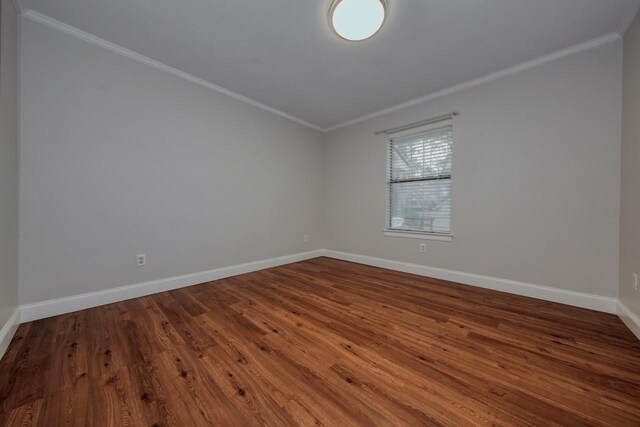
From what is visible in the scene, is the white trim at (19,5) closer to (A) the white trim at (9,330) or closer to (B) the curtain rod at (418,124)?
(A) the white trim at (9,330)

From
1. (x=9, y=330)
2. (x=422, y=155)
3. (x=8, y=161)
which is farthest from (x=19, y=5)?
(x=422, y=155)

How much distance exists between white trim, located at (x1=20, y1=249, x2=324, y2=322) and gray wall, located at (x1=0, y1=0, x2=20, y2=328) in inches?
6.8

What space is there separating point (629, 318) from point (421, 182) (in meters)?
2.15

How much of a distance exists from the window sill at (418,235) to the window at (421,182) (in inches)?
1.2

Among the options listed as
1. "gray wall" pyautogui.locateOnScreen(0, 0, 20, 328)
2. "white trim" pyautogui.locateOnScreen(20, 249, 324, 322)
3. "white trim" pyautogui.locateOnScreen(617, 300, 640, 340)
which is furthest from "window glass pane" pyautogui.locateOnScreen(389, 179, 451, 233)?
"gray wall" pyautogui.locateOnScreen(0, 0, 20, 328)

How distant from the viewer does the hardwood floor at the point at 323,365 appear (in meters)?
1.03

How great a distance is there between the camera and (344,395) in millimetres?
1122

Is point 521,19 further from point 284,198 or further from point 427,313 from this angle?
point 284,198

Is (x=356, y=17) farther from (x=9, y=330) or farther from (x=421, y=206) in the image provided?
(x=9, y=330)

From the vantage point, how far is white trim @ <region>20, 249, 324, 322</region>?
6.17 ft

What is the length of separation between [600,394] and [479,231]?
1.80 meters

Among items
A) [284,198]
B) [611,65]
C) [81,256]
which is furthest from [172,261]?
[611,65]

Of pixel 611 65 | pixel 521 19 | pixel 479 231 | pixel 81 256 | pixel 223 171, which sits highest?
pixel 521 19

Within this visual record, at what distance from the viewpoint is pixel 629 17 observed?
1.79 m
